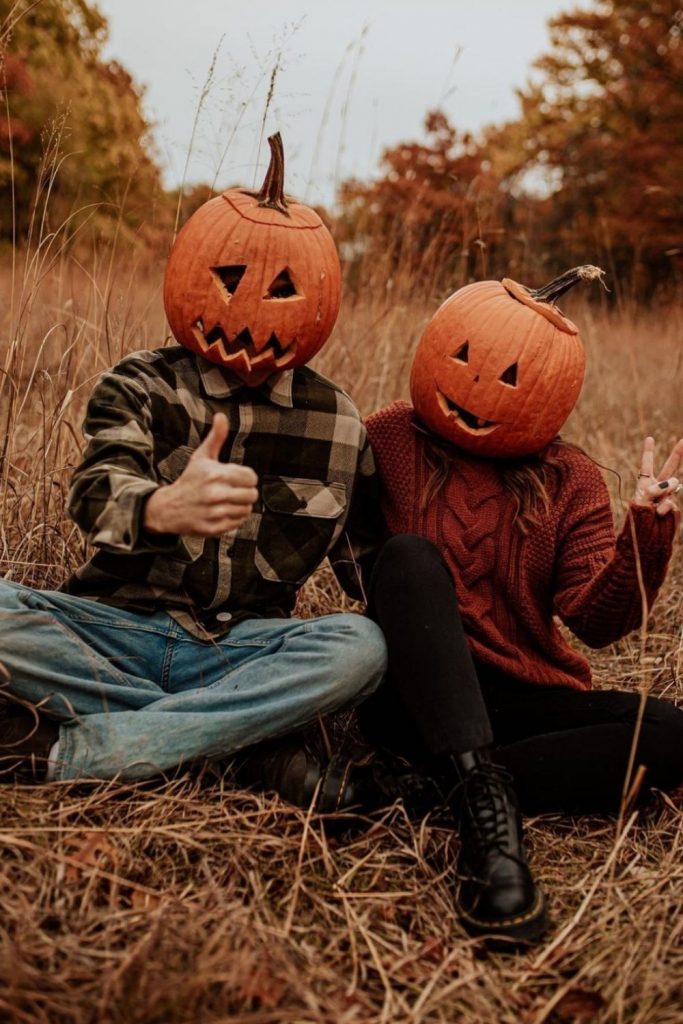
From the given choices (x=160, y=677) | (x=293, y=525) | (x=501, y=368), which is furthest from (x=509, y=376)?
(x=160, y=677)

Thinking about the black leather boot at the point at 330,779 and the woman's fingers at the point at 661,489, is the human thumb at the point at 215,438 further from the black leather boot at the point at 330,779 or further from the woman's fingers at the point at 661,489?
the woman's fingers at the point at 661,489

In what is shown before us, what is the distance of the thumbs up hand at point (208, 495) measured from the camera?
5.57 feet

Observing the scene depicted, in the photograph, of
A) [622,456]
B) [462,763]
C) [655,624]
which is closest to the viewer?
[462,763]

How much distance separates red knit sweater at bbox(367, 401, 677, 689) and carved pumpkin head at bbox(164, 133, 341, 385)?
458 mm

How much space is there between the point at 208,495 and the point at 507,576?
3.09 feet

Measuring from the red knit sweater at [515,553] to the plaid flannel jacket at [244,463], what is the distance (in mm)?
173

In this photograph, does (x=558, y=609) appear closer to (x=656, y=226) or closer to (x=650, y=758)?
(x=650, y=758)

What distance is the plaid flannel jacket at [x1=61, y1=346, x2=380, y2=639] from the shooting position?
221 cm

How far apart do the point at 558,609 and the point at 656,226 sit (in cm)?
1422

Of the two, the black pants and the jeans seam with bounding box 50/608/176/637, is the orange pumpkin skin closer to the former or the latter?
the black pants

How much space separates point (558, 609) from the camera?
92.0 inches

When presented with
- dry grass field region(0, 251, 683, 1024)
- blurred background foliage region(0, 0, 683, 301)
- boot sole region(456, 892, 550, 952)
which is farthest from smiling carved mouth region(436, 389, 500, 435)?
blurred background foliage region(0, 0, 683, 301)

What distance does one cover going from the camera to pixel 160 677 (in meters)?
2.25

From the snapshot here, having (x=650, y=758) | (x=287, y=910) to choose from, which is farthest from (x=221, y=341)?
(x=650, y=758)
